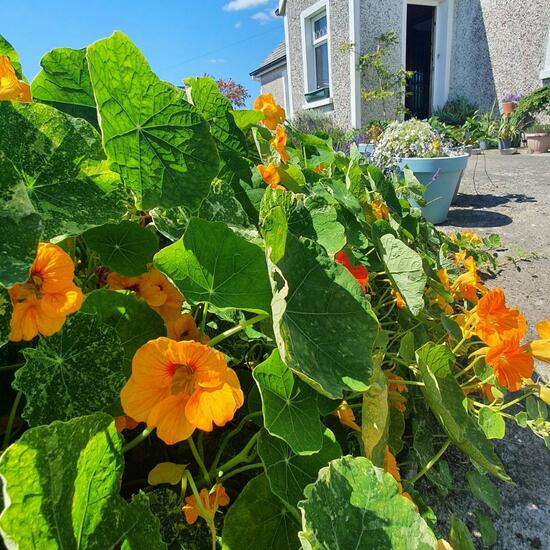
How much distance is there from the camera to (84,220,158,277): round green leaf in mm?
480

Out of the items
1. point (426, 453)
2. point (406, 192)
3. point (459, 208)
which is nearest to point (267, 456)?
point (426, 453)

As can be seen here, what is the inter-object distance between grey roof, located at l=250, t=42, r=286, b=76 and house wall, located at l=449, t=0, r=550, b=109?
4085 mm

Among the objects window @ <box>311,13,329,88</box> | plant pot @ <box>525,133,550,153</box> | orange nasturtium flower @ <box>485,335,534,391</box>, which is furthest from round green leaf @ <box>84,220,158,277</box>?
window @ <box>311,13,329,88</box>

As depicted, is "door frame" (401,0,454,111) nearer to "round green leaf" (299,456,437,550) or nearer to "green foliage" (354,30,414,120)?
"green foliage" (354,30,414,120)

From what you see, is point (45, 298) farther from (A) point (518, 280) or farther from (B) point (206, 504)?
(A) point (518, 280)

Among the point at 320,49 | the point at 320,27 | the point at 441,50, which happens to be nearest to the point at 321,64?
the point at 320,49

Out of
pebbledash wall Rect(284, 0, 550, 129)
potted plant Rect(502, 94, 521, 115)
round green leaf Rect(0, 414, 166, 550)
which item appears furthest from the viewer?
potted plant Rect(502, 94, 521, 115)

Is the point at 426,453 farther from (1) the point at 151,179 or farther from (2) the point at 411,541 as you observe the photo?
(1) the point at 151,179

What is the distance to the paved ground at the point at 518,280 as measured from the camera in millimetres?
789

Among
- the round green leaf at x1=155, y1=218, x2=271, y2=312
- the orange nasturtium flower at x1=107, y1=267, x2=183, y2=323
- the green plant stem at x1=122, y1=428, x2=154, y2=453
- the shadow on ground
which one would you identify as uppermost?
the round green leaf at x1=155, y1=218, x2=271, y2=312

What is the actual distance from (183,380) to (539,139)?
7321mm

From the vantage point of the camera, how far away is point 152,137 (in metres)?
0.41

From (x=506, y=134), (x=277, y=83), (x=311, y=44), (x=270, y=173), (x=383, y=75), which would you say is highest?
(x=311, y=44)

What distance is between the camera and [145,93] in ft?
1.32
